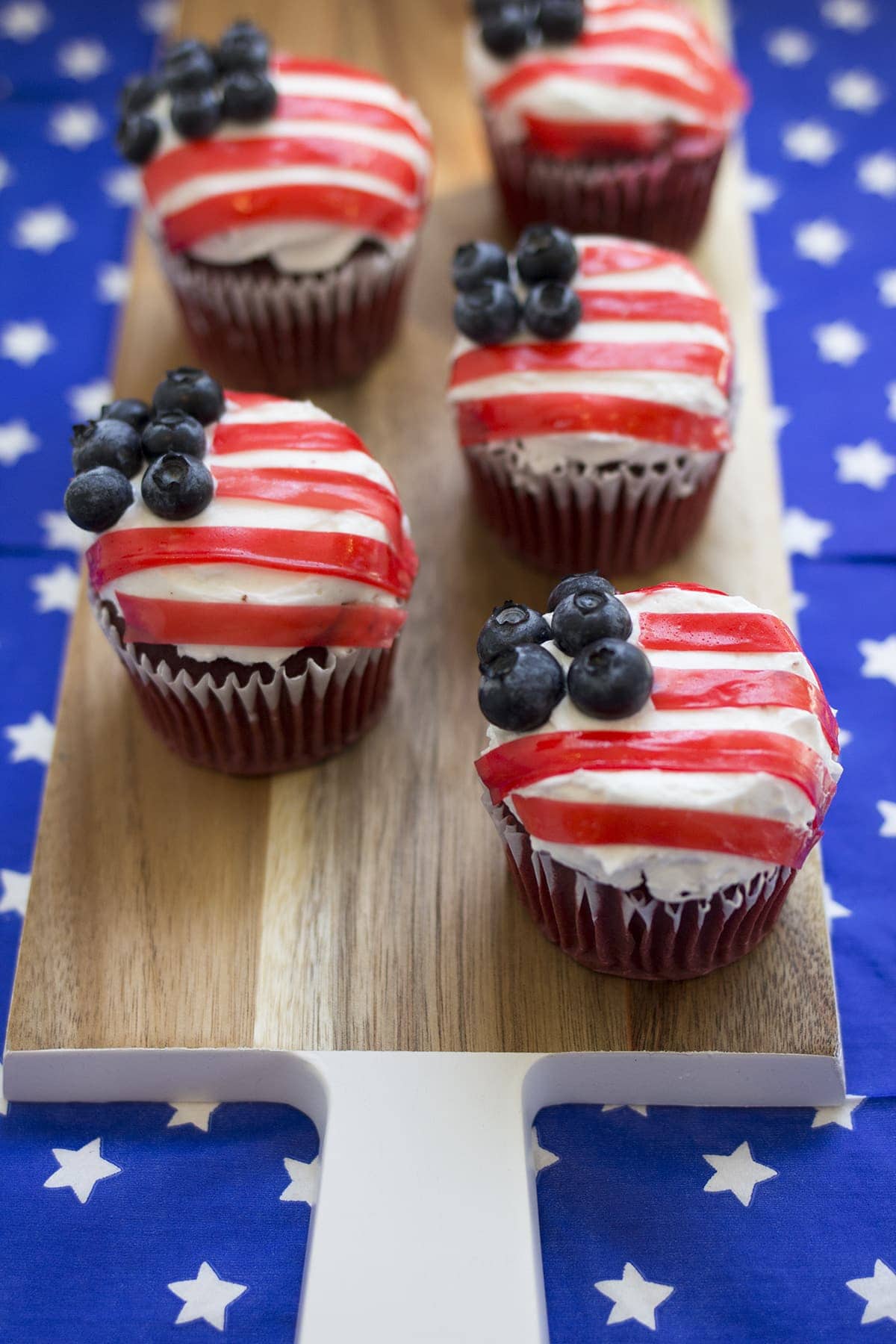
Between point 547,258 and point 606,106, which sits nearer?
point 547,258

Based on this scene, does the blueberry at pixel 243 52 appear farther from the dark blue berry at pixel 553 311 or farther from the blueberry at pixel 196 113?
the dark blue berry at pixel 553 311

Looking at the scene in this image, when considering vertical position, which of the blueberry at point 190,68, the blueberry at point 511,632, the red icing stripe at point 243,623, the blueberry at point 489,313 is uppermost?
the blueberry at point 190,68

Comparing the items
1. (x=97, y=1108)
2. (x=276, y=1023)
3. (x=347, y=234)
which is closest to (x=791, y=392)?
(x=347, y=234)

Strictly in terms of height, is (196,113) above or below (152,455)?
above

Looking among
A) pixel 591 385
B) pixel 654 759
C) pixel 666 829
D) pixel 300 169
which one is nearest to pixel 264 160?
pixel 300 169

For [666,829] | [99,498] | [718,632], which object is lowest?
[666,829]

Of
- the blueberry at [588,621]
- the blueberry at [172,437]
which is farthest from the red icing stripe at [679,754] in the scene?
the blueberry at [172,437]

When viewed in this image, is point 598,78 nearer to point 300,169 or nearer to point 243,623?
point 300,169

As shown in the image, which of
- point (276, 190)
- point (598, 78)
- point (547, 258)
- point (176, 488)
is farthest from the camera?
point (598, 78)
